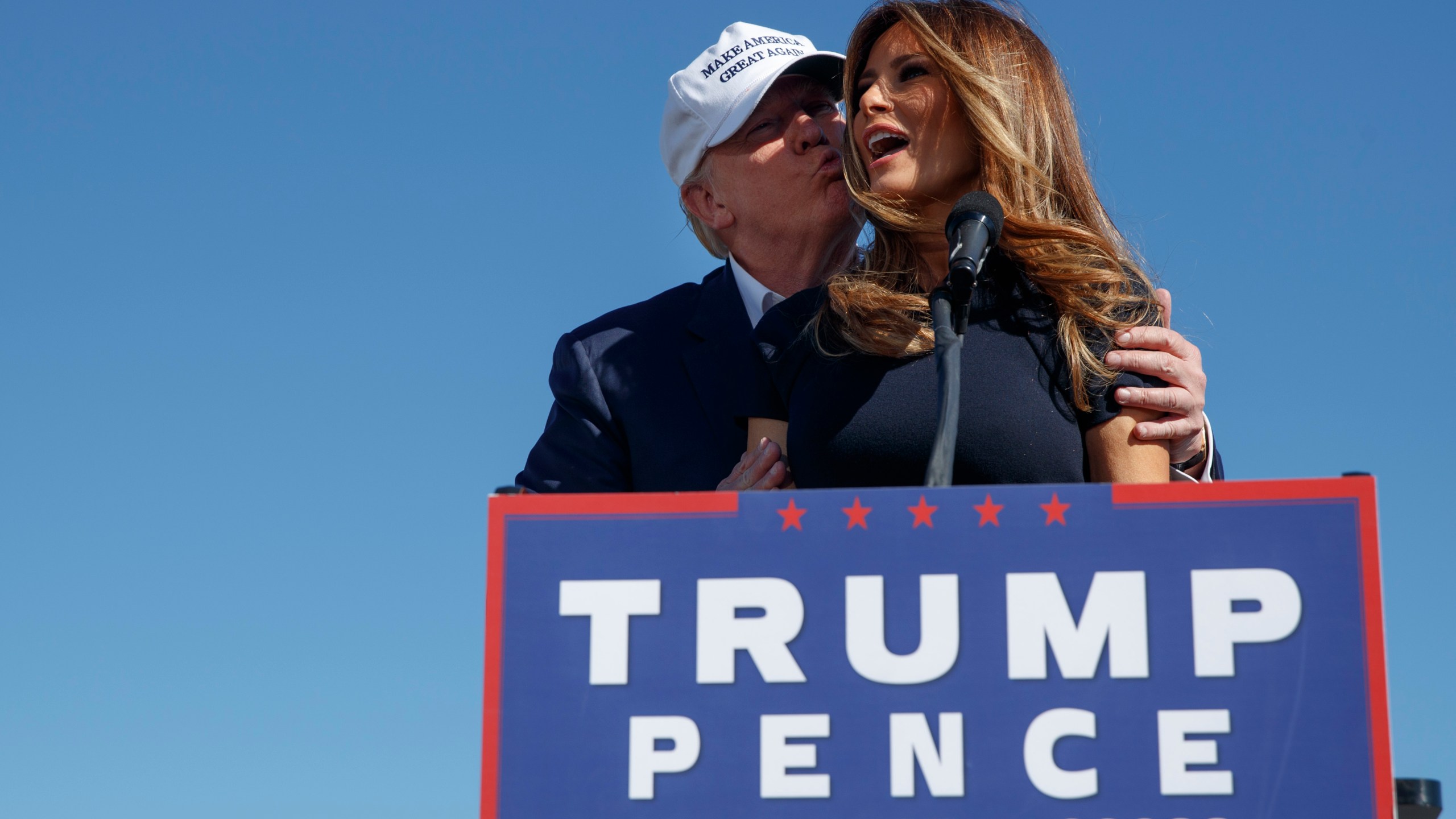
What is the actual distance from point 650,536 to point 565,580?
0.13 m

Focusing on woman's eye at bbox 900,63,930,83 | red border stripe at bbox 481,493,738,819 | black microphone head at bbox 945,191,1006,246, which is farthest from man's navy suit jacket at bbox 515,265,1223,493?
red border stripe at bbox 481,493,738,819

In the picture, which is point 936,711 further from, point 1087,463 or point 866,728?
point 1087,463

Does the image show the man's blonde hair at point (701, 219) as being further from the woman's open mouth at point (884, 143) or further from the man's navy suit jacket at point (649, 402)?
the woman's open mouth at point (884, 143)

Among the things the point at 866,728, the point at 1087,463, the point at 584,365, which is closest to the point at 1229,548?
the point at 866,728

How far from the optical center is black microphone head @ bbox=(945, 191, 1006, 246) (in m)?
2.44

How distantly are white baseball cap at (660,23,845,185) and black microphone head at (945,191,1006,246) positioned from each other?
2264 mm

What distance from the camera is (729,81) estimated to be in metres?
4.77

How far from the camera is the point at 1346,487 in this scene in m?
1.95

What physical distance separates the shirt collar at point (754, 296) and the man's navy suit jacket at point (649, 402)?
1.2 inches

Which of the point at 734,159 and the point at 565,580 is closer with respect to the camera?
the point at 565,580

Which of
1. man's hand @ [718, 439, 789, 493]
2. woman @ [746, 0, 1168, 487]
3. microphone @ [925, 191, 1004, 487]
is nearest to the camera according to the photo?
microphone @ [925, 191, 1004, 487]

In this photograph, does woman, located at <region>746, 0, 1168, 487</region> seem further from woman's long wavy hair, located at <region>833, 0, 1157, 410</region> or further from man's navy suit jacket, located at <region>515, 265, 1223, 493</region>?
man's navy suit jacket, located at <region>515, 265, 1223, 493</region>

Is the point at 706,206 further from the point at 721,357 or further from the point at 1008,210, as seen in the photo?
the point at 1008,210

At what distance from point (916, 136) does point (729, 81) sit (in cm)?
159
